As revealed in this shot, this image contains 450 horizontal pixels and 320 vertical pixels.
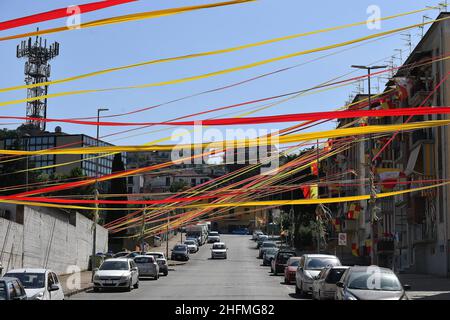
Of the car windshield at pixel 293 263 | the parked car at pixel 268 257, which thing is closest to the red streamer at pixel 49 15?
the car windshield at pixel 293 263

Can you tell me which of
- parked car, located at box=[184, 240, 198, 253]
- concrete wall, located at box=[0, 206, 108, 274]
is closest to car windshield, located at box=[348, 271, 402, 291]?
concrete wall, located at box=[0, 206, 108, 274]

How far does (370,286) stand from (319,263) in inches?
476

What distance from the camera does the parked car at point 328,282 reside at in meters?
23.0

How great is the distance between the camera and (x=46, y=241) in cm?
3825

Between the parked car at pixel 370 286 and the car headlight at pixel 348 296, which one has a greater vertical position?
the parked car at pixel 370 286

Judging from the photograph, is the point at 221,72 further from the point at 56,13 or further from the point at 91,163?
the point at 91,163

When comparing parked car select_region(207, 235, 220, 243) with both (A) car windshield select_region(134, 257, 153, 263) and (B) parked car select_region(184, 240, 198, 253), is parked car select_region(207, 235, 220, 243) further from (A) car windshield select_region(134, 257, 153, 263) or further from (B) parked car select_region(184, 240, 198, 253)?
(A) car windshield select_region(134, 257, 153, 263)

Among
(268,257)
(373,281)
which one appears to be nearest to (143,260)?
(268,257)

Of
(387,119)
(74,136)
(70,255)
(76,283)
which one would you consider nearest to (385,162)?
(387,119)

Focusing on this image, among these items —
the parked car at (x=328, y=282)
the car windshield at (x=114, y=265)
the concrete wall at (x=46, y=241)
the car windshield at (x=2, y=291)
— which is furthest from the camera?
the concrete wall at (x=46, y=241)

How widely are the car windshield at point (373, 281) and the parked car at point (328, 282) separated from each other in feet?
17.2

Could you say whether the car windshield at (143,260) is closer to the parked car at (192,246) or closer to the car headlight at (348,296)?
the car headlight at (348,296)

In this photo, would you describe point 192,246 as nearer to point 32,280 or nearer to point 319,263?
point 319,263

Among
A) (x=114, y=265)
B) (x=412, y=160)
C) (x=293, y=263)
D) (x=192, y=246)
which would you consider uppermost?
(x=412, y=160)
